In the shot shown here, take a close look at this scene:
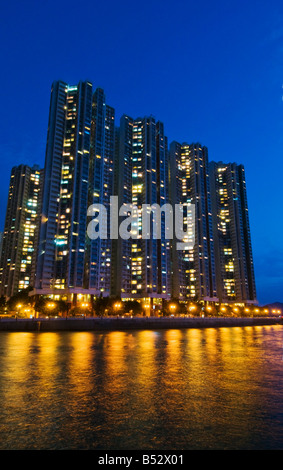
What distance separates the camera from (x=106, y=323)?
242 ft

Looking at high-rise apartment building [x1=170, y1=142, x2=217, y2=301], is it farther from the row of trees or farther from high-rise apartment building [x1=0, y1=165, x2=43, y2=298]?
high-rise apartment building [x1=0, y1=165, x2=43, y2=298]

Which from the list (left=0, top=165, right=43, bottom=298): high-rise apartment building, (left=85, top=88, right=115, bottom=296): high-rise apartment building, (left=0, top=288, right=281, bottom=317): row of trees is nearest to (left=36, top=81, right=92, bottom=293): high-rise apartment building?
(left=85, top=88, right=115, bottom=296): high-rise apartment building

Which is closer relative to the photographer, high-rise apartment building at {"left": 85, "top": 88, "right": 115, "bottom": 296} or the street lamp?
high-rise apartment building at {"left": 85, "top": 88, "right": 115, "bottom": 296}

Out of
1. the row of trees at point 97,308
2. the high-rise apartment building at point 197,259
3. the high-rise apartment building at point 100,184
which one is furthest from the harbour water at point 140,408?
the high-rise apartment building at point 197,259

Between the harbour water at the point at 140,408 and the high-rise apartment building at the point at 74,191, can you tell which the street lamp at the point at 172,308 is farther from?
the harbour water at the point at 140,408

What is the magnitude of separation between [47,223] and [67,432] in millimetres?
137888

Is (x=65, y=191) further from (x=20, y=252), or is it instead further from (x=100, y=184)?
(x=20, y=252)

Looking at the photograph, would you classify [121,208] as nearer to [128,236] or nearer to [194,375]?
[128,236]

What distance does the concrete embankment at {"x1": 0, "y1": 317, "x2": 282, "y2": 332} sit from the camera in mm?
59787

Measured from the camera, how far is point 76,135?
14738 cm

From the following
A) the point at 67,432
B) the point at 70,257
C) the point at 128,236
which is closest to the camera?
the point at 67,432

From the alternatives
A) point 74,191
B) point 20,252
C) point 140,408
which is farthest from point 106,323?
point 20,252
